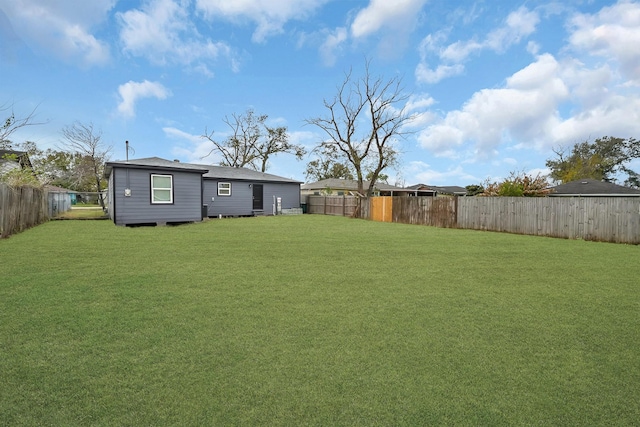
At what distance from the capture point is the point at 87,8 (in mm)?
11219

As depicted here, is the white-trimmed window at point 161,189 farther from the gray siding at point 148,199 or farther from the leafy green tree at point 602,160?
the leafy green tree at point 602,160

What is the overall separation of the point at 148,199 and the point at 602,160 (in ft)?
139

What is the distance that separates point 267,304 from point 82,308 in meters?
1.97

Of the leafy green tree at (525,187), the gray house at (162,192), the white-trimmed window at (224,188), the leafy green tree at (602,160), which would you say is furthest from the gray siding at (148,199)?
the leafy green tree at (602,160)

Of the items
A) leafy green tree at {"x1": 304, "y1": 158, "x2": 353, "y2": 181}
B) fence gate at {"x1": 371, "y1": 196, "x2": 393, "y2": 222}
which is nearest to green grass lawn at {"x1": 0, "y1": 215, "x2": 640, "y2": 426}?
fence gate at {"x1": 371, "y1": 196, "x2": 393, "y2": 222}

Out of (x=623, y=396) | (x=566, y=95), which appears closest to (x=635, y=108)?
(x=566, y=95)

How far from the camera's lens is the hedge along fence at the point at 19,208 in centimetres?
911

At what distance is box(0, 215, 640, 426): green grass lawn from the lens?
2.01 meters

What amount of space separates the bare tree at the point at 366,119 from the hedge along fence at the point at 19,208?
1872 centimetres

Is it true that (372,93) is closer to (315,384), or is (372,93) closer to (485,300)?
(485,300)

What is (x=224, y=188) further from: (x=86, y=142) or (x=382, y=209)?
(x=86, y=142)

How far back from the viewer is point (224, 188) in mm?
19953

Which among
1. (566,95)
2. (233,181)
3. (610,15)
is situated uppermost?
(610,15)

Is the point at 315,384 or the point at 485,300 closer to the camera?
the point at 315,384
